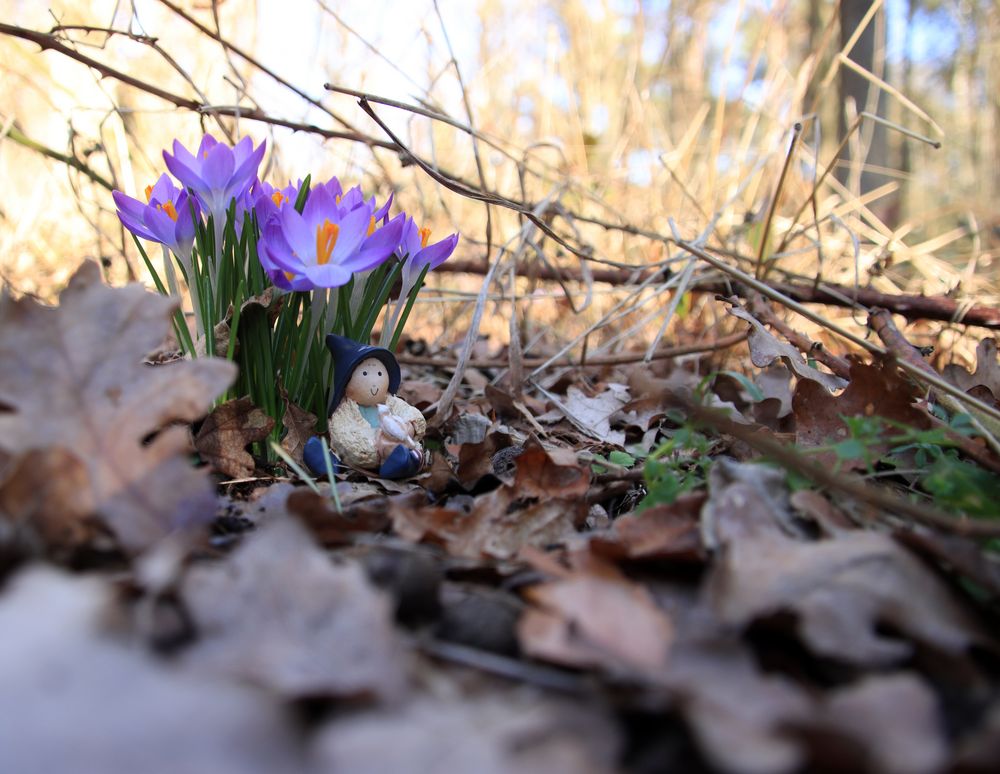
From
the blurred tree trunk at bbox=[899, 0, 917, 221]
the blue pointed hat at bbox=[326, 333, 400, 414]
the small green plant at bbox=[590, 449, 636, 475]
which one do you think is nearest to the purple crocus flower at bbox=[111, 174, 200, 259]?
the blue pointed hat at bbox=[326, 333, 400, 414]

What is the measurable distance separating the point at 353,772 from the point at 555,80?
13.0 ft

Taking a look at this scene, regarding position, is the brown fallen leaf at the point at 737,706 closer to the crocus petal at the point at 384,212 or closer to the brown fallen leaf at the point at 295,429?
the brown fallen leaf at the point at 295,429

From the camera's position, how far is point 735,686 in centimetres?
62

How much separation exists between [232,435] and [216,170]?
479mm

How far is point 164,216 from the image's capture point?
4.23ft

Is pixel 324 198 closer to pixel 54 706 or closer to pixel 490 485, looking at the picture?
pixel 490 485

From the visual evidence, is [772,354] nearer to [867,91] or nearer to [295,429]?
[295,429]

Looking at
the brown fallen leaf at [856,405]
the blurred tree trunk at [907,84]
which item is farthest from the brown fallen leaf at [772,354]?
the blurred tree trunk at [907,84]

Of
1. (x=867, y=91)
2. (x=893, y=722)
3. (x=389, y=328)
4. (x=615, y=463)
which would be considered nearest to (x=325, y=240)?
(x=389, y=328)

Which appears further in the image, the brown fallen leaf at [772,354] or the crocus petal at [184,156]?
the brown fallen leaf at [772,354]

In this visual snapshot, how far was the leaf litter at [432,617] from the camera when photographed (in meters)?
0.55

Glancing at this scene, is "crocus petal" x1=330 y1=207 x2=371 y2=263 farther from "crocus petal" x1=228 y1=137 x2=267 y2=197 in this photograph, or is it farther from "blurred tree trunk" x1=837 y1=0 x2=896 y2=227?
"blurred tree trunk" x1=837 y1=0 x2=896 y2=227

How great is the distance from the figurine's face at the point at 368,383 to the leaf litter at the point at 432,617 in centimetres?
30

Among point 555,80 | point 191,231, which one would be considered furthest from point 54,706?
point 555,80
